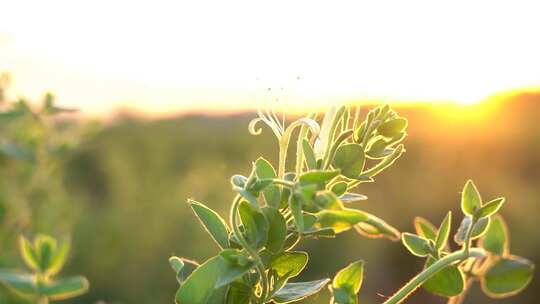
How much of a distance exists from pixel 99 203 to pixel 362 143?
18.4 feet

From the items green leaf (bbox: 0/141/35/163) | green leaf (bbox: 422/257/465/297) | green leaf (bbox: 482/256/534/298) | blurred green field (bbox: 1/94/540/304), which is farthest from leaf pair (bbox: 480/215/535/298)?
blurred green field (bbox: 1/94/540/304)

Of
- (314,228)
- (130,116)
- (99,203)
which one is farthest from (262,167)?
(130,116)

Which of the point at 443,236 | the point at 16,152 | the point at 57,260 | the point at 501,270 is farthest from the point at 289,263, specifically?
the point at 16,152

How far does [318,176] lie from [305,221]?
5cm

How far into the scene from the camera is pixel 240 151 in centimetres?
810

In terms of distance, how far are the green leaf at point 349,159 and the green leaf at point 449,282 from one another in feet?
0.37

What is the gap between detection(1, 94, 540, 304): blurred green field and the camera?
15.5 ft

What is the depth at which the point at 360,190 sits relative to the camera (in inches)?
222

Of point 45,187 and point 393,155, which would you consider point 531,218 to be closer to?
point 45,187

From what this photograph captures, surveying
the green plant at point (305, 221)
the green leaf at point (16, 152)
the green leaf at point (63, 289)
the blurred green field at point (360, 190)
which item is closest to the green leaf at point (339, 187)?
the green plant at point (305, 221)

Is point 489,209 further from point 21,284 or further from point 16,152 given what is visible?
point 16,152

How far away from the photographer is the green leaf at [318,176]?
0.48m

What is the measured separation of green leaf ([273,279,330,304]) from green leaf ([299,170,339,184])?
10 cm

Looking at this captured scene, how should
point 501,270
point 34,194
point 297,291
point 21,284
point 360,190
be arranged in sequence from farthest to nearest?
point 360,190 < point 34,194 < point 21,284 < point 501,270 < point 297,291
